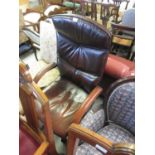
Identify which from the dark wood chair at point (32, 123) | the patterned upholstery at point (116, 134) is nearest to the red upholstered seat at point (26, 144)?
the dark wood chair at point (32, 123)

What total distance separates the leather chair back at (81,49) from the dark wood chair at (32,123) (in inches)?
18.7

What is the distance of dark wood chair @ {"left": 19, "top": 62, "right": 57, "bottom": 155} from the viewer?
3.42 ft

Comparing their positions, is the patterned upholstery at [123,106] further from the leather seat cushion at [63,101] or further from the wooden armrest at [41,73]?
the wooden armrest at [41,73]

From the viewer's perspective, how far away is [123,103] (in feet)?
4.01

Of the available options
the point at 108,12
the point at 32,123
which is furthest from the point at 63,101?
the point at 108,12

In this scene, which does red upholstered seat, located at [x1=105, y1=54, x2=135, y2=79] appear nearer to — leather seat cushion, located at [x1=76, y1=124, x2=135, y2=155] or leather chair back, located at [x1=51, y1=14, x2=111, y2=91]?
leather chair back, located at [x1=51, y1=14, x2=111, y2=91]

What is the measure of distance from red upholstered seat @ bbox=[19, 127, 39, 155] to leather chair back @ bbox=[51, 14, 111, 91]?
0.56 metres

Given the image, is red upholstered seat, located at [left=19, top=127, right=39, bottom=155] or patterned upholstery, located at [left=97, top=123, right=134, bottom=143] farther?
patterned upholstery, located at [left=97, top=123, right=134, bottom=143]

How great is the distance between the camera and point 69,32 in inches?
58.1

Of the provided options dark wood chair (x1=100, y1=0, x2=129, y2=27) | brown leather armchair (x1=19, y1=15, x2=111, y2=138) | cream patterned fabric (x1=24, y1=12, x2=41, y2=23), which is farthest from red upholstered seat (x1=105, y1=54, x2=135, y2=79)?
cream patterned fabric (x1=24, y1=12, x2=41, y2=23)

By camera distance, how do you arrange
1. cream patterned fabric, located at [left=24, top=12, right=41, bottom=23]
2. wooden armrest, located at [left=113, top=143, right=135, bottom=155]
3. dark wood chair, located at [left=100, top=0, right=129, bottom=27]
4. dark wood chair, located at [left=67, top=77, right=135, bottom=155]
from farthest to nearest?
cream patterned fabric, located at [left=24, top=12, right=41, bottom=23], dark wood chair, located at [left=100, top=0, right=129, bottom=27], dark wood chair, located at [left=67, top=77, right=135, bottom=155], wooden armrest, located at [left=113, top=143, right=135, bottom=155]
